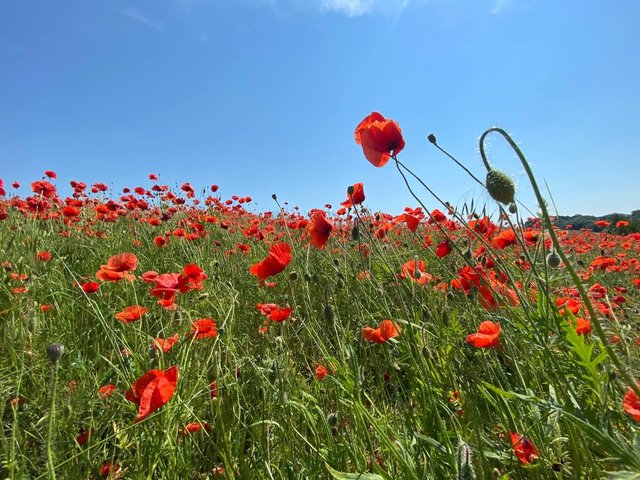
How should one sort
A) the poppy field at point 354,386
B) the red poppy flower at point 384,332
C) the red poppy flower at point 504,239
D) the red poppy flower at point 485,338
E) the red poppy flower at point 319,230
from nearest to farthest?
the poppy field at point 354,386 → the red poppy flower at point 485,338 → the red poppy flower at point 384,332 → the red poppy flower at point 319,230 → the red poppy flower at point 504,239

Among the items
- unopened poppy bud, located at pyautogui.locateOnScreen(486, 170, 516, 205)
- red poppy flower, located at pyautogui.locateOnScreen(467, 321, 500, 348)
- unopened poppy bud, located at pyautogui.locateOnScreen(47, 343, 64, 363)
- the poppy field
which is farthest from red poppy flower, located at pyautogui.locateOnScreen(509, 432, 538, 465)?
unopened poppy bud, located at pyautogui.locateOnScreen(47, 343, 64, 363)

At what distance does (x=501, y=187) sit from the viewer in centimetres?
104

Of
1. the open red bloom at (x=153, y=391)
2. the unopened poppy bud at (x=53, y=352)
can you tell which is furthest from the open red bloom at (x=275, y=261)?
the unopened poppy bud at (x=53, y=352)

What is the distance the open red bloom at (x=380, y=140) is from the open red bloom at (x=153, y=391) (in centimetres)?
99

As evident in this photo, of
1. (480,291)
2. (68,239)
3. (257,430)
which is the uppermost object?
(68,239)

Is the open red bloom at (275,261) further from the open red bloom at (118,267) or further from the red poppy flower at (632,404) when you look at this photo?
the red poppy flower at (632,404)

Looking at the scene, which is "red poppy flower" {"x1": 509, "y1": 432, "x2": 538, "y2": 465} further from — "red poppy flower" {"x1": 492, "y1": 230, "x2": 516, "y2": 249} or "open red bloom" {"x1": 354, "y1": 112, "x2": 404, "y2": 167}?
"red poppy flower" {"x1": 492, "y1": 230, "x2": 516, "y2": 249}

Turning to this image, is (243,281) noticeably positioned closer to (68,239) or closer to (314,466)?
(68,239)

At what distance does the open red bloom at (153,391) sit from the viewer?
0.96 metres

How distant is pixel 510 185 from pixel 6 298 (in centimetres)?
280

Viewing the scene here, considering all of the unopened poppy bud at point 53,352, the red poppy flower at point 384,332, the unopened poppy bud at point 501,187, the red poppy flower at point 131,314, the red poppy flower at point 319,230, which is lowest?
the red poppy flower at point 384,332

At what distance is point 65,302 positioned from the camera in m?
2.40

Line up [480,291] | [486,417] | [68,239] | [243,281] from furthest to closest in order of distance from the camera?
[68,239]
[243,281]
[480,291]
[486,417]

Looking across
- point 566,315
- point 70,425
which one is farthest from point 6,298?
point 566,315
